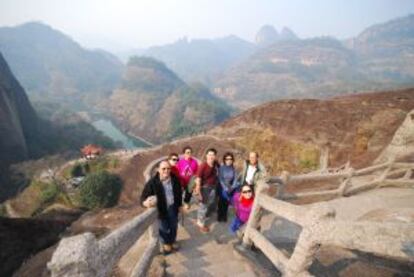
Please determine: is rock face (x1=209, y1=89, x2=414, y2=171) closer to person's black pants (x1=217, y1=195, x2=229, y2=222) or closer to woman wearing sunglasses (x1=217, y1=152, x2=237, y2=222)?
person's black pants (x1=217, y1=195, x2=229, y2=222)

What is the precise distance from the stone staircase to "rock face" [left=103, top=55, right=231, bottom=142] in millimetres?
92293

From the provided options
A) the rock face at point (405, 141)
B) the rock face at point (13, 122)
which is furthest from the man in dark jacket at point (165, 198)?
the rock face at point (13, 122)

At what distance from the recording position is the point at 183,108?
14550cm

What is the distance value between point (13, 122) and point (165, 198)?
276 ft

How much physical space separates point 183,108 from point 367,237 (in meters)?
144

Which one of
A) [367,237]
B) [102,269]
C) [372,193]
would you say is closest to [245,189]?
[367,237]

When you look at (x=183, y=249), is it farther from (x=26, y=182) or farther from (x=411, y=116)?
(x=26, y=182)

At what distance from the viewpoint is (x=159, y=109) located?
159000mm

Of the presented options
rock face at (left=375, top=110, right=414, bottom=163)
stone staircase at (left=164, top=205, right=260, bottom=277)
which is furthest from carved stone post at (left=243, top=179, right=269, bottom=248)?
rock face at (left=375, top=110, right=414, bottom=163)

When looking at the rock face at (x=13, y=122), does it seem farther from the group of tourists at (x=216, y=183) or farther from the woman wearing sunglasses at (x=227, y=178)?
the woman wearing sunglasses at (x=227, y=178)

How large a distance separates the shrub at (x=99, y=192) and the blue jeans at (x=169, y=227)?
27503 millimetres

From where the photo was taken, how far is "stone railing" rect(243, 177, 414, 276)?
2260 mm

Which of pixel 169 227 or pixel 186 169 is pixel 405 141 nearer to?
pixel 186 169

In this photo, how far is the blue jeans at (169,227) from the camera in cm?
495
